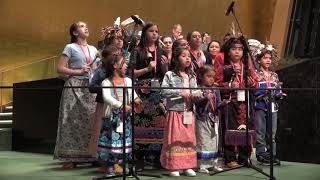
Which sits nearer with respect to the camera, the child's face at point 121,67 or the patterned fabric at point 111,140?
the patterned fabric at point 111,140

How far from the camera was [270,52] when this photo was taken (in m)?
6.02

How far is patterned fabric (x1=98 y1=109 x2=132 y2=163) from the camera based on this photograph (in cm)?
504

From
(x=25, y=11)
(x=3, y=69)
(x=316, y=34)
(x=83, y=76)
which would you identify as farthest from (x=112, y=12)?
(x=83, y=76)

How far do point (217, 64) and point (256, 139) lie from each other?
3.42 ft

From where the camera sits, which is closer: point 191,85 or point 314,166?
point 191,85

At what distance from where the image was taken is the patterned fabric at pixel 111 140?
5.04 metres

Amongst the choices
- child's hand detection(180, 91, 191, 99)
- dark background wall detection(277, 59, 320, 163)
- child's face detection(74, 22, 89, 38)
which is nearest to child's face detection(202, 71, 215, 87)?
child's hand detection(180, 91, 191, 99)

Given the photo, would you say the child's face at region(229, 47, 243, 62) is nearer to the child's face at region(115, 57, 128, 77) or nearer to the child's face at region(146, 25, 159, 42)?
the child's face at region(146, 25, 159, 42)

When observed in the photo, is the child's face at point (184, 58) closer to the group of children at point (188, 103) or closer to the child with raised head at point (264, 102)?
the group of children at point (188, 103)

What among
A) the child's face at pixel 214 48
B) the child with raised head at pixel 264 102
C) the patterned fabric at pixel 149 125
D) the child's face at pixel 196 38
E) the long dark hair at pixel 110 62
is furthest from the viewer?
the child's face at pixel 214 48

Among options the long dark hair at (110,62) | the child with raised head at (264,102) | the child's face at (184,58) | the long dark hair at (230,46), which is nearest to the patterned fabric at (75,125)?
the long dark hair at (110,62)

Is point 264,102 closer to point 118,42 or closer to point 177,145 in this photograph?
point 177,145

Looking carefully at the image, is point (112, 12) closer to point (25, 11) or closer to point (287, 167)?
point (25, 11)

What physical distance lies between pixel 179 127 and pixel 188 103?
0.84 ft
